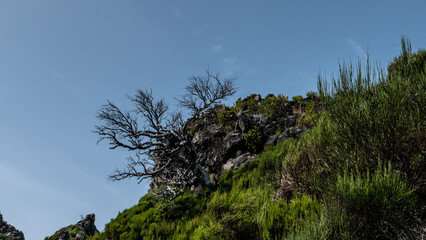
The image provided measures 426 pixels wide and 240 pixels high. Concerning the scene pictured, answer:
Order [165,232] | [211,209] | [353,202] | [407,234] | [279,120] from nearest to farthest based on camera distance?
[407,234] → [353,202] → [211,209] → [165,232] → [279,120]

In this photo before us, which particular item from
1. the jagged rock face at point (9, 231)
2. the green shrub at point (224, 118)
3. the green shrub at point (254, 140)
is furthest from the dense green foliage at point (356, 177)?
the jagged rock face at point (9, 231)

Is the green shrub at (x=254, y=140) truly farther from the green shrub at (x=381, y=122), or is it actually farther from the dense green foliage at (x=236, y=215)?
the green shrub at (x=381, y=122)

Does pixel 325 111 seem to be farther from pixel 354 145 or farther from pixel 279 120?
pixel 279 120

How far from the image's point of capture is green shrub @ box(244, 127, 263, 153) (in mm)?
14961

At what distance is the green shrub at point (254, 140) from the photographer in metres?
15.0

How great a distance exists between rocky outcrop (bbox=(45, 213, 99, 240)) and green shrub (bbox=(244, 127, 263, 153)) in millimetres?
11352

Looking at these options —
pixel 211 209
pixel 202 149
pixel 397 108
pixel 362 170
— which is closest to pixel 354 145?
pixel 362 170

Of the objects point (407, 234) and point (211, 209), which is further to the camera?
point (211, 209)

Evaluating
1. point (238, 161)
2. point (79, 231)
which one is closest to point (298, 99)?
point (238, 161)

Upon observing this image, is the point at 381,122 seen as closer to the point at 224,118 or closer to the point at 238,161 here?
the point at 238,161

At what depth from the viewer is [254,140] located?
1519 centimetres

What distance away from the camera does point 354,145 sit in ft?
17.0

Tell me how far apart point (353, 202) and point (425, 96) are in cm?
246

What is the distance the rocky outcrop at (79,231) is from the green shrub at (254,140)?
Answer: 11352 millimetres
